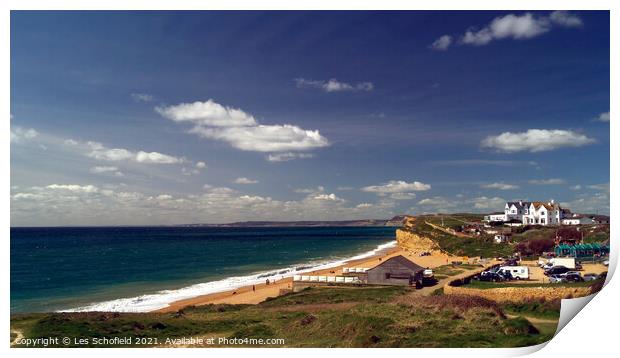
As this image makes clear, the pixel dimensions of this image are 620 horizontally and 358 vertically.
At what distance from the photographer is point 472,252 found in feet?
90.7

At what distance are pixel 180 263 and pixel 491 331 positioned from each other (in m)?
29.1

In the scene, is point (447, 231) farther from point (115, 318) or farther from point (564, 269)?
point (115, 318)

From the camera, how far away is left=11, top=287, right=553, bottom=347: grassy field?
11.2 m

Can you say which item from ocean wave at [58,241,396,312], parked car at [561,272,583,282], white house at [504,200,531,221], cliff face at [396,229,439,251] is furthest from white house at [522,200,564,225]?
ocean wave at [58,241,396,312]

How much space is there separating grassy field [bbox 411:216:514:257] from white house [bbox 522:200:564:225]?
3722 millimetres

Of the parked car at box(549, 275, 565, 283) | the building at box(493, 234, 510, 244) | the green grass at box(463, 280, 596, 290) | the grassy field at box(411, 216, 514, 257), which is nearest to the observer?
the green grass at box(463, 280, 596, 290)

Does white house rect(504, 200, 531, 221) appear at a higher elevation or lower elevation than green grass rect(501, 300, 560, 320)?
higher

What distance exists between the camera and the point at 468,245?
29109 millimetres

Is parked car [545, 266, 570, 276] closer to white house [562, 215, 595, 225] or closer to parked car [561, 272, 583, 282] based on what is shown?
parked car [561, 272, 583, 282]

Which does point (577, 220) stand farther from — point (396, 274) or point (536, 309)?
point (536, 309)

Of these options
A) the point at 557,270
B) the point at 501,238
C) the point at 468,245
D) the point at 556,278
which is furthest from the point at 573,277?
the point at 468,245

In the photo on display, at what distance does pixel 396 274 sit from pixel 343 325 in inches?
273

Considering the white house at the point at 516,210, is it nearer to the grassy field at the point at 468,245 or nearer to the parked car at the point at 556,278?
the grassy field at the point at 468,245

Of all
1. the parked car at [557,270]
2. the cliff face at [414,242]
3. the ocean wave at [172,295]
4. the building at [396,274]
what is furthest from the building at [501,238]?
the ocean wave at [172,295]
